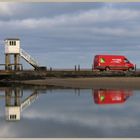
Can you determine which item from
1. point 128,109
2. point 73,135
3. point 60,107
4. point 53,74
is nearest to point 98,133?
point 73,135

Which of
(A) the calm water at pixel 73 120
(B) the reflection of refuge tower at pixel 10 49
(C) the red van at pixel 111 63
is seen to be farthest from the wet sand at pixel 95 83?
(A) the calm water at pixel 73 120

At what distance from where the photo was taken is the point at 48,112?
51.2ft

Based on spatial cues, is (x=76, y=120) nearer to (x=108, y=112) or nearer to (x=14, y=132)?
(x=108, y=112)

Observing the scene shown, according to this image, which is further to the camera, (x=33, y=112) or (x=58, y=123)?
(x=33, y=112)

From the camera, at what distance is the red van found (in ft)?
164

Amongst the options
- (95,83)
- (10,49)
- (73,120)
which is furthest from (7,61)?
(73,120)

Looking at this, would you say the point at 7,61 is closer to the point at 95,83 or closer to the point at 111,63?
the point at 111,63

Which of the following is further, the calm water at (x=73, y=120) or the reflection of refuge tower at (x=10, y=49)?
the reflection of refuge tower at (x=10, y=49)

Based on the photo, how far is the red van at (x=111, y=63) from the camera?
49969 millimetres

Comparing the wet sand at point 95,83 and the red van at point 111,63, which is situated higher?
the red van at point 111,63

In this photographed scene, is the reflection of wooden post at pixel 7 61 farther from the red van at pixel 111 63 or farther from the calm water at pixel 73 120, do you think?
the calm water at pixel 73 120

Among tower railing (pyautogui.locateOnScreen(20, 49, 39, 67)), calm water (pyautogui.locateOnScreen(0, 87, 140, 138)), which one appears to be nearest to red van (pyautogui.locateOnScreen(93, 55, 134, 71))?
tower railing (pyautogui.locateOnScreen(20, 49, 39, 67))

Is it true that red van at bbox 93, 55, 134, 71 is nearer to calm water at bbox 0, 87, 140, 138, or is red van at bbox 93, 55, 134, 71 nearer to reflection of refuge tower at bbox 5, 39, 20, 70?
reflection of refuge tower at bbox 5, 39, 20, 70

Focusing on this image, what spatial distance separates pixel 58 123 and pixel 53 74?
3378cm
